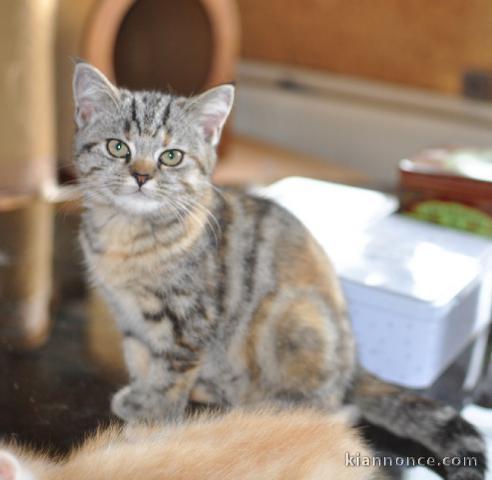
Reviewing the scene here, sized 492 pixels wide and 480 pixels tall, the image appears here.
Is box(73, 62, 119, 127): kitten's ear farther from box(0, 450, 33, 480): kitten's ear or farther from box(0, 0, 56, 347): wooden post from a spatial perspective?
box(0, 0, 56, 347): wooden post

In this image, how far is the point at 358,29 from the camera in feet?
5.90

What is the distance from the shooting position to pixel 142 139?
0.70 m

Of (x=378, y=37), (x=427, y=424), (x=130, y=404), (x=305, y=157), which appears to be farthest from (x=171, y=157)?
(x=378, y=37)

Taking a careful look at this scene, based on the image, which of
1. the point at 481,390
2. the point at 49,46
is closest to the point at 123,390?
the point at 481,390

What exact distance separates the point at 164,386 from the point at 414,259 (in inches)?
14.7

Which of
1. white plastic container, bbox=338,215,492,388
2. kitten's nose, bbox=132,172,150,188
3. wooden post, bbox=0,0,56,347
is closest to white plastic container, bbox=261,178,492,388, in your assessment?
white plastic container, bbox=338,215,492,388

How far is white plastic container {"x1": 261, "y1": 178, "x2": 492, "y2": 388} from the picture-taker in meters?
A: 0.87

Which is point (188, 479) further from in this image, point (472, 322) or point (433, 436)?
point (472, 322)

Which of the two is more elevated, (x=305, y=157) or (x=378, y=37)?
(x=378, y=37)

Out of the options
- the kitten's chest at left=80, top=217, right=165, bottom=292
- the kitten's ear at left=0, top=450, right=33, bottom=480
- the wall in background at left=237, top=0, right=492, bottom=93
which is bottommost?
the kitten's ear at left=0, top=450, right=33, bottom=480

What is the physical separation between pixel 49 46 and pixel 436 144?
2.69 feet

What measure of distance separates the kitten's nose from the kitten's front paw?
0.70 feet

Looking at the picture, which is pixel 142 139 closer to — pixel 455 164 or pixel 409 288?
pixel 409 288

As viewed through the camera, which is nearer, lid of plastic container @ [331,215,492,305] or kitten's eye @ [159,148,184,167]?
kitten's eye @ [159,148,184,167]
